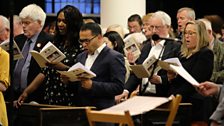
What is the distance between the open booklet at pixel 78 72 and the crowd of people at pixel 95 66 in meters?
0.11

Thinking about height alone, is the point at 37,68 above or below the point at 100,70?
below

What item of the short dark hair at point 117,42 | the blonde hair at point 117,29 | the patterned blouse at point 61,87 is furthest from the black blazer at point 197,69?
the blonde hair at point 117,29

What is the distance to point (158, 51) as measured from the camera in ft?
23.6

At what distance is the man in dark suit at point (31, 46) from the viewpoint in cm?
718

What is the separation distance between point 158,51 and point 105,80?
1.04 metres

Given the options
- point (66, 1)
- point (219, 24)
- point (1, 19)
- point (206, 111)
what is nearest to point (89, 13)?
point (66, 1)

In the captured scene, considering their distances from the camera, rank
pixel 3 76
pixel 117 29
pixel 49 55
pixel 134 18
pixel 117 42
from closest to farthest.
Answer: pixel 3 76
pixel 49 55
pixel 117 42
pixel 117 29
pixel 134 18

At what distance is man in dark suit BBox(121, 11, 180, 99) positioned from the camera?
6867 millimetres

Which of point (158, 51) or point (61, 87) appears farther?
point (158, 51)

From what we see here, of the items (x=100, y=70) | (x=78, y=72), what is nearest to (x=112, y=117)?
(x=78, y=72)

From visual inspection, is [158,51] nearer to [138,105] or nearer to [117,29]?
[117,29]

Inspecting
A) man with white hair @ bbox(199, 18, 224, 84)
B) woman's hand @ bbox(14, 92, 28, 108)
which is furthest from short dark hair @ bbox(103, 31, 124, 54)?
woman's hand @ bbox(14, 92, 28, 108)

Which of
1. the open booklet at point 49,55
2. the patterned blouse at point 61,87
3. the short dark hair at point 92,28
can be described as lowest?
the patterned blouse at point 61,87

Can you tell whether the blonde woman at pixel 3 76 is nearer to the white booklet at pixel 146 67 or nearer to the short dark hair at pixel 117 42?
the white booklet at pixel 146 67
